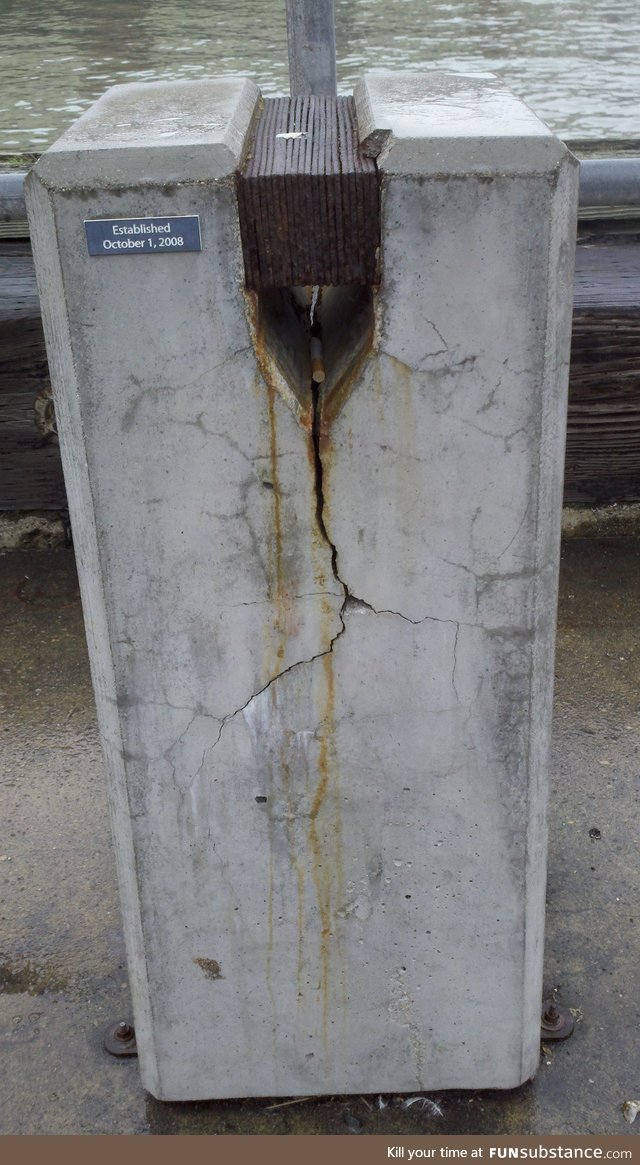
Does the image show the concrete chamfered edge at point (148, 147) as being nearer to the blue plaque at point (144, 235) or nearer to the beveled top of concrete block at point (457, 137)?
the blue plaque at point (144, 235)

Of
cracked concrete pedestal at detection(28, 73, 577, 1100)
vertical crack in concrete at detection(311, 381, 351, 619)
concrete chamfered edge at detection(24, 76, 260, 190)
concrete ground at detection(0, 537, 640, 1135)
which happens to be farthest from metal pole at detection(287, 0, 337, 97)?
concrete ground at detection(0, 537, 640, 1135)

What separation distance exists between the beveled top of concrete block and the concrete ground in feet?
5.58

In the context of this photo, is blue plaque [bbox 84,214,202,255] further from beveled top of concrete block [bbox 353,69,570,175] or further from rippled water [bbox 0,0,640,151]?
rippled water [bbox 0,0,640,151]

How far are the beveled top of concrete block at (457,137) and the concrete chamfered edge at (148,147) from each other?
207 millimetres

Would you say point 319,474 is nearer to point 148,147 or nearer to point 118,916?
point 148,147

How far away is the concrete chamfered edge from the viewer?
1.46 meters

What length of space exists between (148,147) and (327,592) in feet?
2.27

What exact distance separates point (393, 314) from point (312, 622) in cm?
49

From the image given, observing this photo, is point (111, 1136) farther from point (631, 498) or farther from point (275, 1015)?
point (631, 498)

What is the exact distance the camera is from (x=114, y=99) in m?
1.85

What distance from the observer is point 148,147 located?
1468mm

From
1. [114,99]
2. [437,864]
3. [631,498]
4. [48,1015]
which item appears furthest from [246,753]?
[631,498]

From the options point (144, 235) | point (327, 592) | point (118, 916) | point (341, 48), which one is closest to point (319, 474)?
point (327, 592)

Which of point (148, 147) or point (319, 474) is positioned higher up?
point (148, 147)
